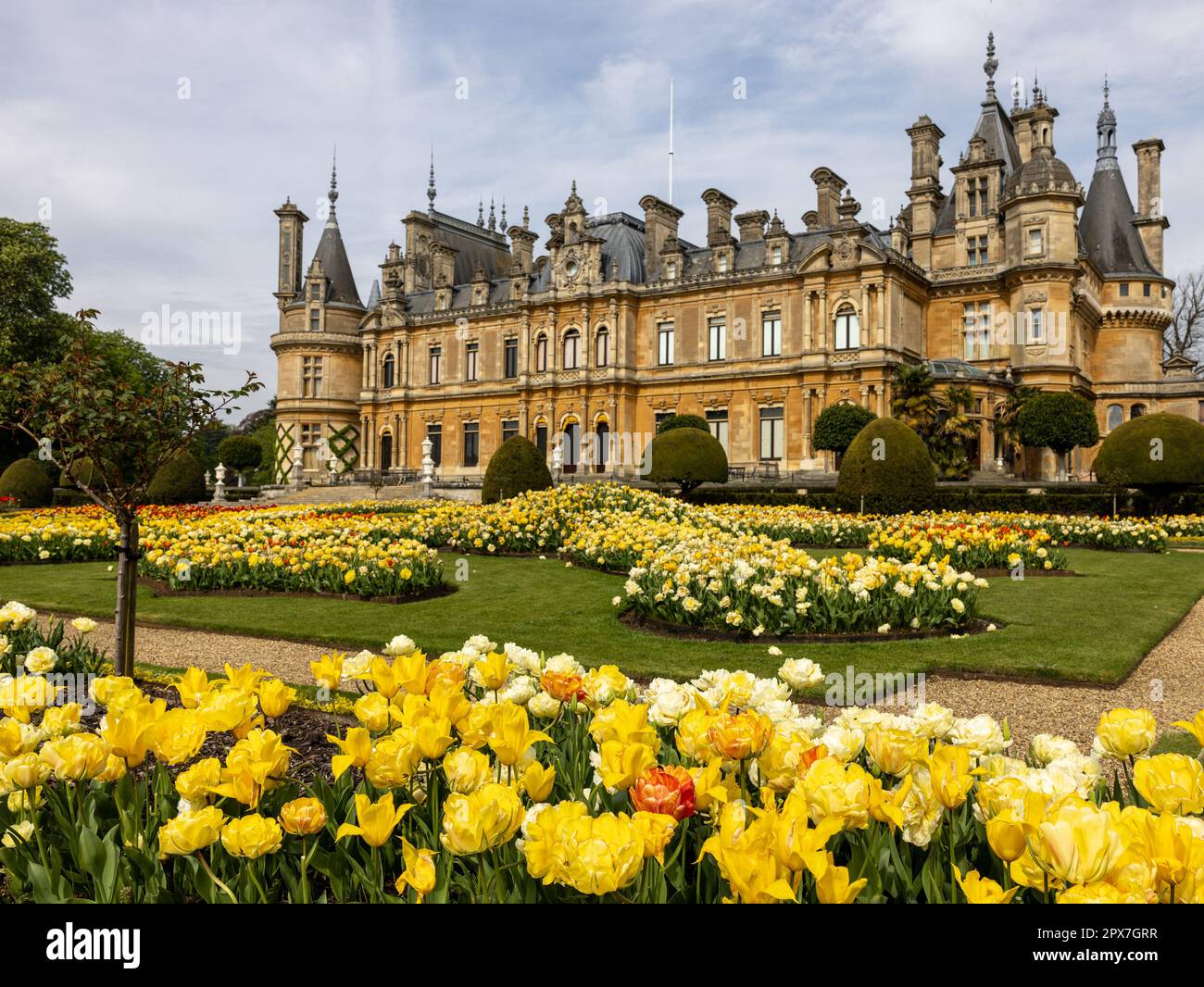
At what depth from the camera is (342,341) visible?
46.3m

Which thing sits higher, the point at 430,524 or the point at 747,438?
the point at 747,438

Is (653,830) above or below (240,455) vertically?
below

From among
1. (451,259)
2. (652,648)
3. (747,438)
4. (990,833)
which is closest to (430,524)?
(652,648)

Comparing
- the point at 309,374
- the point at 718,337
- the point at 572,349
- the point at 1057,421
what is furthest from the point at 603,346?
the point at 1057,421

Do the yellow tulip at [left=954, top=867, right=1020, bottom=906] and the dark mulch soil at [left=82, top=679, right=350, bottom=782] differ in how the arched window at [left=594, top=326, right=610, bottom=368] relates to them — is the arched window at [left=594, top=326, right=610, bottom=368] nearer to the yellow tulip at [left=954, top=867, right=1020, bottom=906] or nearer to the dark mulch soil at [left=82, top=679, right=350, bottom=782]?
the dark mulch soil at [left=82, top=679, right=350, bottom=782]

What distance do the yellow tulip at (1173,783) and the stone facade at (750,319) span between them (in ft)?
100

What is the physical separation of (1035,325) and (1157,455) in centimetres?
1591

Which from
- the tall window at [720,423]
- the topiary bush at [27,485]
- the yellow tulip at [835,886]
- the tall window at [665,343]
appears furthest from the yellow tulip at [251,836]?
A: the tall window at [665,343]

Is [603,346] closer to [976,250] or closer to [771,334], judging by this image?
[771,334]

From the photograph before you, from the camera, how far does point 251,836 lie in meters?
1.83

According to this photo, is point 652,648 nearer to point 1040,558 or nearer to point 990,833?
point 990,833

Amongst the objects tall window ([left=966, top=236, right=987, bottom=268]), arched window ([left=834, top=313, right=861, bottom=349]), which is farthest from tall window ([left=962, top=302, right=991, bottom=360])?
arched window ([left=834, top=313, right=861, bottom=349])
